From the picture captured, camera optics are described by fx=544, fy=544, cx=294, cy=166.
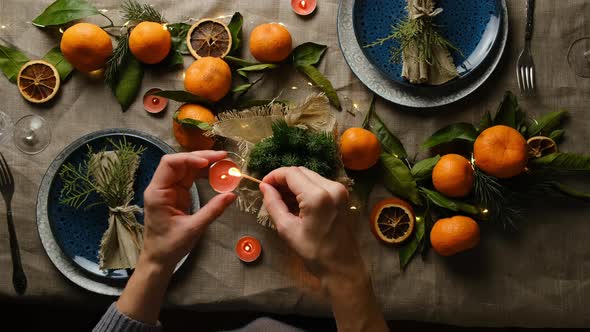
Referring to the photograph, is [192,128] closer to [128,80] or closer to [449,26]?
[128,80]

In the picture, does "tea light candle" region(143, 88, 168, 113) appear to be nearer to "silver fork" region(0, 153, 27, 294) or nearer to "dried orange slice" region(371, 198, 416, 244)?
"silver fork" region(0, 153, 27, 294)

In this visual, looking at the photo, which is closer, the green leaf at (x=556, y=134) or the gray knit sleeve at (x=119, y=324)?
the gray knit sleeve at (x=119, y=324)

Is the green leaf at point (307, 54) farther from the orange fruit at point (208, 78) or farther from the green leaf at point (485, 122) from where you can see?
the green leaf at point (485, 122)

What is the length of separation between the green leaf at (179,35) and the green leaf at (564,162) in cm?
83

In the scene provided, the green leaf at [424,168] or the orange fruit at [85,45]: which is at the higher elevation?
the orange fruit at [85,45]

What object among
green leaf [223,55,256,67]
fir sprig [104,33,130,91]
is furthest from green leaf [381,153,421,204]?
fir sprig [104,33,130,91]

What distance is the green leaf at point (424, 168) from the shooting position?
1208 mm

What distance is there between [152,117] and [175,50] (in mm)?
166

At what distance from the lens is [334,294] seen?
96 cm

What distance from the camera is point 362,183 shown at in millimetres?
1232

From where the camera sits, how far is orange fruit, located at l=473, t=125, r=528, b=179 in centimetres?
113

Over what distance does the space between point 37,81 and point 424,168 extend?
0.91 meters

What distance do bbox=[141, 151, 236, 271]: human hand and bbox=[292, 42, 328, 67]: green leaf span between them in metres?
0.37

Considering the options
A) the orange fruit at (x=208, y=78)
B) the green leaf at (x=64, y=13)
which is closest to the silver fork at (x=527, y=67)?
the orange fruit at (x=208, y=78)
